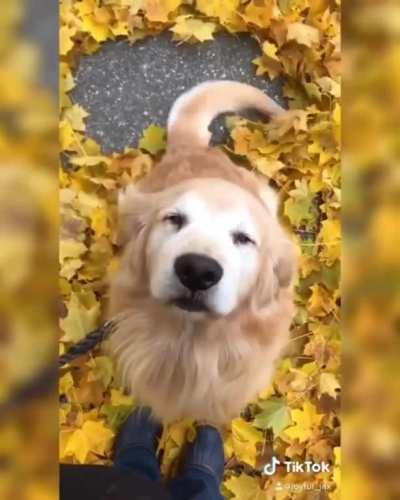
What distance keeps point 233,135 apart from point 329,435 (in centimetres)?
39

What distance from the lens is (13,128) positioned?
89 centimetres

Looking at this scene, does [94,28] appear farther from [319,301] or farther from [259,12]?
[319,301]

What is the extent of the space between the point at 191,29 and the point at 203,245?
0.86ft

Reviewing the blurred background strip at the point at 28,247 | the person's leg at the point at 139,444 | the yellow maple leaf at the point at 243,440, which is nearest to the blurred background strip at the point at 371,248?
the yellow maple leaf at the point at 243,440

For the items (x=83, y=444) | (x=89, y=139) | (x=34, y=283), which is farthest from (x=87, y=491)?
(x=89, y=139)

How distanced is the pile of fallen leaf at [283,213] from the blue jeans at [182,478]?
0.02 meters

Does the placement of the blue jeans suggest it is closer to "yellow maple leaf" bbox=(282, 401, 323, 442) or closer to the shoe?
the shoe

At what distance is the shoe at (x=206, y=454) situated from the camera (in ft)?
2.91

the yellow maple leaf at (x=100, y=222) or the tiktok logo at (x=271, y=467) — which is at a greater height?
the yellow maple leaf at (x=100, y=222)

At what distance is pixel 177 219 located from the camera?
2.81 ft

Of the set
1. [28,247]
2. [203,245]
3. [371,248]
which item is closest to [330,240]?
[371,248]

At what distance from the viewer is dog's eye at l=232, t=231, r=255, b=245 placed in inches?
33.7

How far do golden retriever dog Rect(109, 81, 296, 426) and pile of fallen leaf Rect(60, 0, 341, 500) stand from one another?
0.02 meters

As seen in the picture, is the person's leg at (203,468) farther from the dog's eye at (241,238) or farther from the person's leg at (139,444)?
the dog's eye at (241,238)
